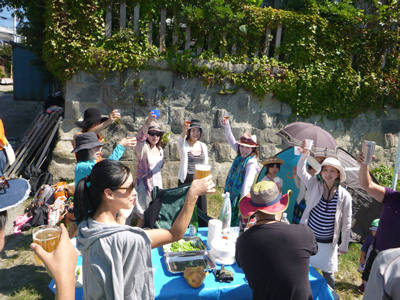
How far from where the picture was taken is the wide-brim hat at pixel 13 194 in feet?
10.7

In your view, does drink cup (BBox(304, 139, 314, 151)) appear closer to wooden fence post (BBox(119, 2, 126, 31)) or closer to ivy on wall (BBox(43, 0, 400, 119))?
ivy on wall (BBox(43, 0, 400, 119))

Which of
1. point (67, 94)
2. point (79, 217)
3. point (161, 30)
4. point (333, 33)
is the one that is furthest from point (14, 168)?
point (333, 33)

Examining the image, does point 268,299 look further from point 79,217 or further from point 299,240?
point 79,217

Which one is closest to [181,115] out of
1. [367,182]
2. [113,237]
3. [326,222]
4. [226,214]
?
[226,214]

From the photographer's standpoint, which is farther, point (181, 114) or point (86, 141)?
point (181, 114)

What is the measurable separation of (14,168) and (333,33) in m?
7.20

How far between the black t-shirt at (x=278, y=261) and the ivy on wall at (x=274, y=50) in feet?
14.2

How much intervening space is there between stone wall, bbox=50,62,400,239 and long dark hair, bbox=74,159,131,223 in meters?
3.79

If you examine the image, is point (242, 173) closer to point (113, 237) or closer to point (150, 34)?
point (113, 237)

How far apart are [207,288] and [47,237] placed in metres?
1.24

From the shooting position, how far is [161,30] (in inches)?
218

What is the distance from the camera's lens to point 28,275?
356cm

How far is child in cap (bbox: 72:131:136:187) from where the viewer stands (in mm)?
3072

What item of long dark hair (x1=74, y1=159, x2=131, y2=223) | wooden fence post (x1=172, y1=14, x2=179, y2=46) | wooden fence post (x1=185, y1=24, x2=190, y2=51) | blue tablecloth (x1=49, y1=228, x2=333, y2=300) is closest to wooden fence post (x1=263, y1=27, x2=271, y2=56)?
wooden fence post (x1=185, y1=24, x2=190, y2=51)
